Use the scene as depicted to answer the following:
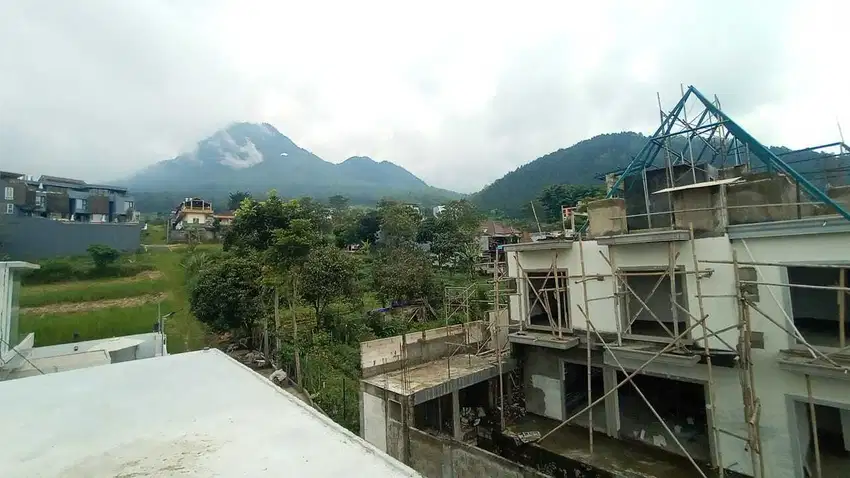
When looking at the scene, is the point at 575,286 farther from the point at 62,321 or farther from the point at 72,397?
the point at 62,321

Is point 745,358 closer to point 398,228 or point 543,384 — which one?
point 543,384

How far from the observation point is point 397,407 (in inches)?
329

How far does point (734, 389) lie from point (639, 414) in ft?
9.04

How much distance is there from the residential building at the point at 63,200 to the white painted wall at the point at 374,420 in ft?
134

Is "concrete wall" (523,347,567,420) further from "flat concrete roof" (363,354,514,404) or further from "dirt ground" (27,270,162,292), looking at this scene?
"dirt ground" (27,270,162,292)

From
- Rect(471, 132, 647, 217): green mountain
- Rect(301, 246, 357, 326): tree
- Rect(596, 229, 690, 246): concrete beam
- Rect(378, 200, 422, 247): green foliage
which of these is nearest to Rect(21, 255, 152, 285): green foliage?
Rect(378, 200, 422, 247): green foliage

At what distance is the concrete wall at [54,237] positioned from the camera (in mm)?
30453

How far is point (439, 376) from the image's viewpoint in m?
9.70

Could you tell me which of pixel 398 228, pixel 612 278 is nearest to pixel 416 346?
pixel 612 278

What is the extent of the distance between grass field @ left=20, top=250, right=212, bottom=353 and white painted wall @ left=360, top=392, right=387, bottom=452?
39.4ft

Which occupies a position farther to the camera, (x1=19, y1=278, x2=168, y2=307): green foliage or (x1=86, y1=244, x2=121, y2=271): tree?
(x1=86, y1=244, x2=121, y2=271): tree

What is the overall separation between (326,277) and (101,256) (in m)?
21.4

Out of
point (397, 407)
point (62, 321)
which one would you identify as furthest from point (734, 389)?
point (62, 321)

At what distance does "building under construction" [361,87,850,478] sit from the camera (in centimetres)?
703
